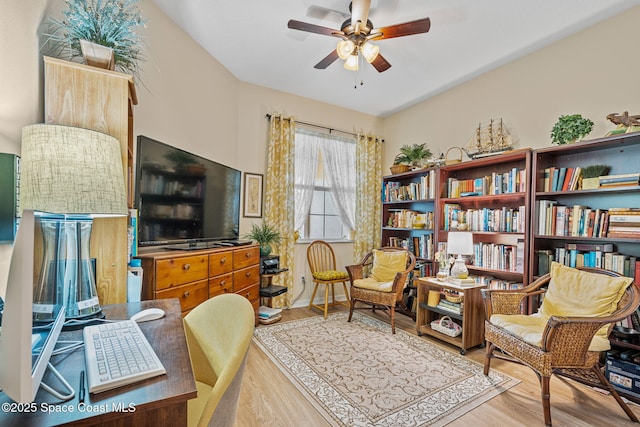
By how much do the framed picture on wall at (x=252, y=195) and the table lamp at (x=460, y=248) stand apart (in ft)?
→ 7.45

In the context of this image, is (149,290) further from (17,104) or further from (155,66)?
(155,66)

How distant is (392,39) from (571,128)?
67.1 inches

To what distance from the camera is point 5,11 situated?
1178 millimetres

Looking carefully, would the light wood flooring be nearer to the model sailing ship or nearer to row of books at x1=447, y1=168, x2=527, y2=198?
row of books at x1=447, y1=168, x2=527, y2=198

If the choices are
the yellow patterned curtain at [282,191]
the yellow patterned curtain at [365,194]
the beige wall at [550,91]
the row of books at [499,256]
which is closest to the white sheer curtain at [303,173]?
the yellow patterned curtain at [282,191]

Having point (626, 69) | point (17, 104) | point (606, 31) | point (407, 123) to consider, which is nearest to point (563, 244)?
point (626, 69)

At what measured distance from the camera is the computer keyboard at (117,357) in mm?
728

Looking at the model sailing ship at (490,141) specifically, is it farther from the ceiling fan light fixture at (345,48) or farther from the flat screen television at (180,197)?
the flat screen television at (180,197)

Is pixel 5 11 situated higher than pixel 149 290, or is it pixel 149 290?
pixel 5 11

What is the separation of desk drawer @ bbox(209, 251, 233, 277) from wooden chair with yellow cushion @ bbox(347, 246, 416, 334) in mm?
1434

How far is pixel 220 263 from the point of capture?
2600 mm

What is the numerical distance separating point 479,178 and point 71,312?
3.57 meters

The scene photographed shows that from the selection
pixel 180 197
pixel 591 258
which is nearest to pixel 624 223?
pixel 591 258

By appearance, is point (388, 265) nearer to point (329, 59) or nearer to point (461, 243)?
point (461, 243)
